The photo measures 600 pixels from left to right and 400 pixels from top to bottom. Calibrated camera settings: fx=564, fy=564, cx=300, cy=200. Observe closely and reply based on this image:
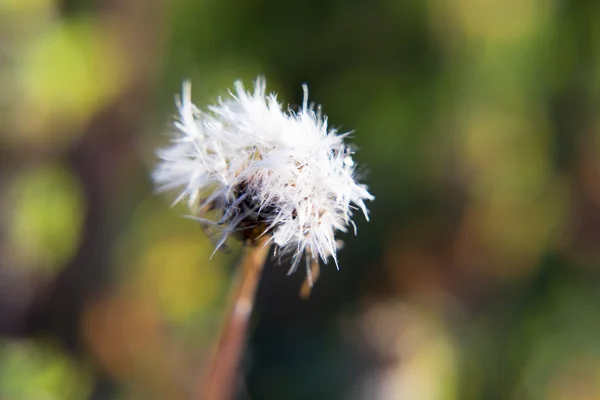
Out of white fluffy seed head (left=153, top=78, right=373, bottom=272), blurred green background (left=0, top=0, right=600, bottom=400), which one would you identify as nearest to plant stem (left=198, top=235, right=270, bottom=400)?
white fluffy seed head (left=153, top=78, right=373, bottom=272)

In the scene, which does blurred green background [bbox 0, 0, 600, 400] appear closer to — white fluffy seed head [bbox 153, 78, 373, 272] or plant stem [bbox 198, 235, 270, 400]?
plant stem [bbox 198, 235, 270, 400]

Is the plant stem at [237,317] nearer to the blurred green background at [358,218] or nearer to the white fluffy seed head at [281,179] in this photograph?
the white fluffy seed head at [281,179]

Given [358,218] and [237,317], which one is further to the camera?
[358,218]

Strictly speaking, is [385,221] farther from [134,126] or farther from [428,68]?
[134,126]

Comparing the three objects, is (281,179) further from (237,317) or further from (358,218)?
(358,218)

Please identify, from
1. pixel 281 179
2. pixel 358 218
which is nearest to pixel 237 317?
pixel 281 179
